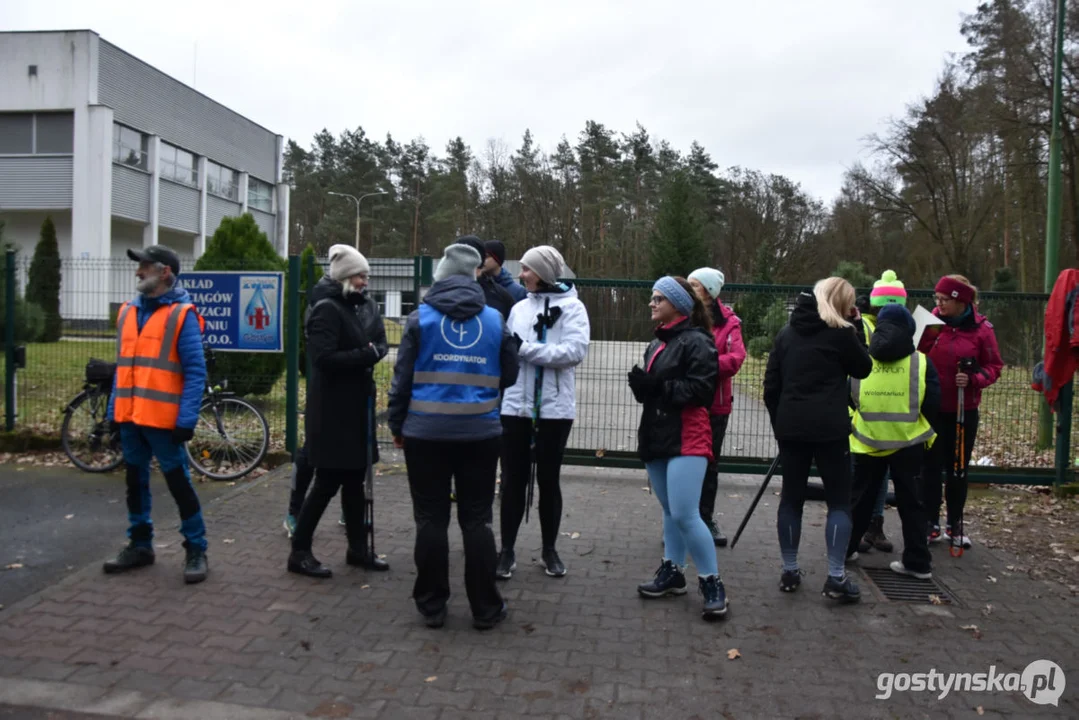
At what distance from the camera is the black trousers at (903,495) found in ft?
17.6

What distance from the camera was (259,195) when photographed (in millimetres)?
42906

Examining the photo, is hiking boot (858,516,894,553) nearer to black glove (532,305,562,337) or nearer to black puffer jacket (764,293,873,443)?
black puffer jacket (764,293,873,443)

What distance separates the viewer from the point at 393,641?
4.25m

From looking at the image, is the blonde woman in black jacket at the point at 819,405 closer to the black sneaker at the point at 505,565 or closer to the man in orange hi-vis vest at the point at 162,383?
the black sneaker at the point at 505,565

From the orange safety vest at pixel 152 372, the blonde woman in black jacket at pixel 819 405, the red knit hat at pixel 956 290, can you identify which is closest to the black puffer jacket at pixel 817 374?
the blonde woman in black jacket at pixel 819 405

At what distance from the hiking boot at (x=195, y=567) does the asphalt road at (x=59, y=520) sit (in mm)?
843

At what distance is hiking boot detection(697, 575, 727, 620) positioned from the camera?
4586 mm

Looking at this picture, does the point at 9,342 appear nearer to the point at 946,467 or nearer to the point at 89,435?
the point at 89,435

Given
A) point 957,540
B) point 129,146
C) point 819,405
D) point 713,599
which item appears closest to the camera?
point 713,599

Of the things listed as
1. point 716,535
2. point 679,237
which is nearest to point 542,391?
point 716,535

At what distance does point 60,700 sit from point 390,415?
1.90m

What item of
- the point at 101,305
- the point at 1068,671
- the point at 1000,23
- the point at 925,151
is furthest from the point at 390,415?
the point at 925,151

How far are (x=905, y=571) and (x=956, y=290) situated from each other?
1979 millimetres

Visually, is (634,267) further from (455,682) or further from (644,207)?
(455,682)
